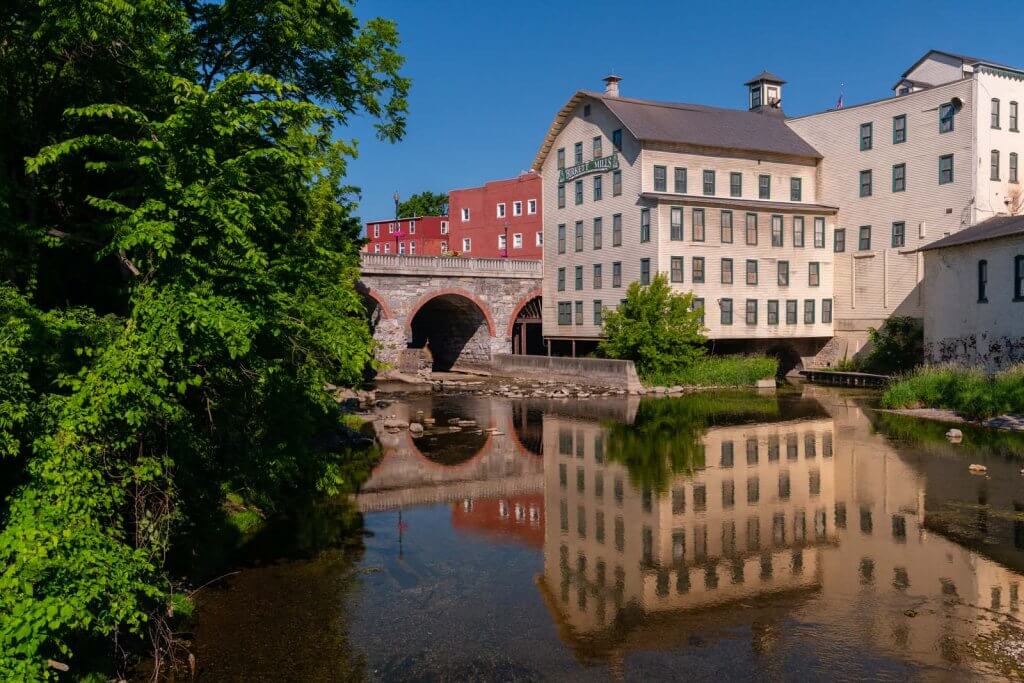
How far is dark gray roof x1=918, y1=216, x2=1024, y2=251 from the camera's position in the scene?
32969mm

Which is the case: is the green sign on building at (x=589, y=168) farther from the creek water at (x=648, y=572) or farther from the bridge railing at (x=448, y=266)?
the creek water at (x=648, y=572)

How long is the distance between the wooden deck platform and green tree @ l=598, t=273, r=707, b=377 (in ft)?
28.1

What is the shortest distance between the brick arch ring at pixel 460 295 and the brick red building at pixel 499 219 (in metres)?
17.3

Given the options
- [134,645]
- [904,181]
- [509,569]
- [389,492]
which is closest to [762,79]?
[904,181]

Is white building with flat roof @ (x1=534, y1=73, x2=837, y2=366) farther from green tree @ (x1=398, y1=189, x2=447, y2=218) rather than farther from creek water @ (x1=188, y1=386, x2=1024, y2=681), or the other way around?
green tree @ (x1=398, y1=189, x2=447, y2=218)

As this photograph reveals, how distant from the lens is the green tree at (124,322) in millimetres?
8766

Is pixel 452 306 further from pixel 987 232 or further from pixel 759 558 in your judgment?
pixel 759 558

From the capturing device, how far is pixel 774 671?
32.3 feet

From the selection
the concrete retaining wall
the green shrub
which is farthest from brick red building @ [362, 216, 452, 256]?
the green shrub

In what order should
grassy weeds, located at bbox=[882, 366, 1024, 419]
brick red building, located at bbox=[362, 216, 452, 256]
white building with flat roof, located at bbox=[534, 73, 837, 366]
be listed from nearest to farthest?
grassy weeds, located at bbox=[882, 366, 1024, 419], white building with flat roof, located at bbox=[534, 73, 837, 366], brick red building, located at bbox=[362, 216, 452, 256]

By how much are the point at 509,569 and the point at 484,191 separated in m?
60.8

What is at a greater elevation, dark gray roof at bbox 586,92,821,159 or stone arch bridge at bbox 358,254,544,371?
dark gray roof at bbox 586,92,821,159

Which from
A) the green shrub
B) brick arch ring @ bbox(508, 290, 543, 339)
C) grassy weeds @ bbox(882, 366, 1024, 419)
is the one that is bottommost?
grassy weeds @ bbox(882, 366, 1024, 419)

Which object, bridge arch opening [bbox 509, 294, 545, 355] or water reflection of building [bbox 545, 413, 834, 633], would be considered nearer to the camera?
water reflection of building [bbox 545, 413, 834, 633]
